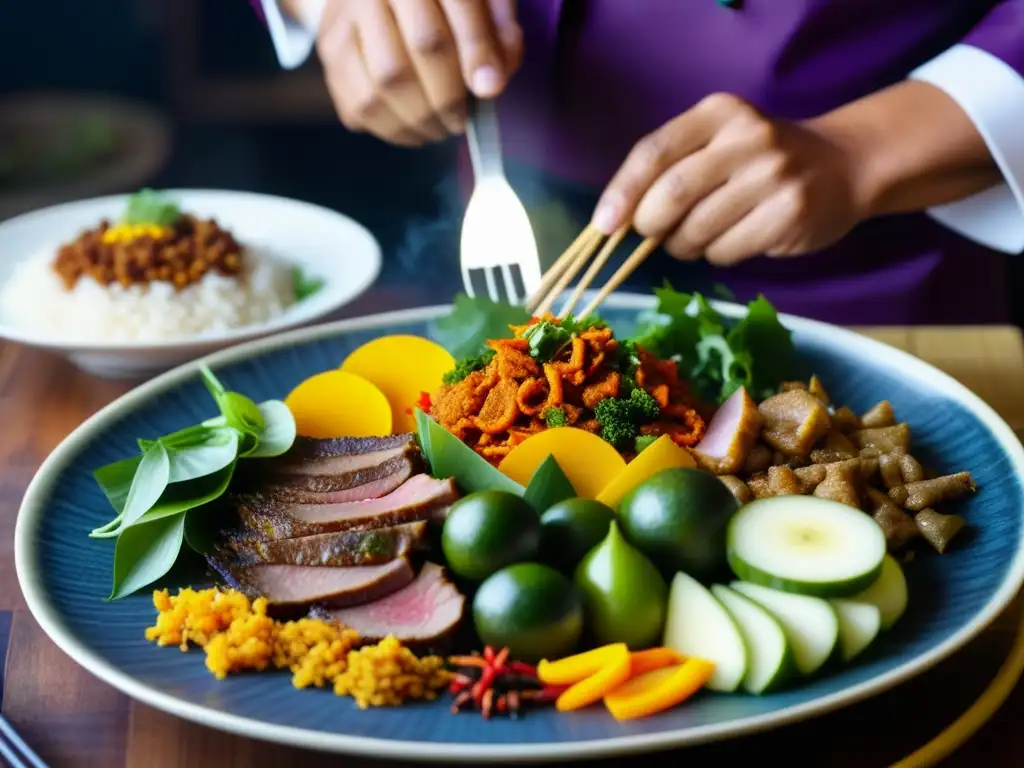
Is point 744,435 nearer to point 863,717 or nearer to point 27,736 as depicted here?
point 863,717

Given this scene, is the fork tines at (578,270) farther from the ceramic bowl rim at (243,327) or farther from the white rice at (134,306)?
the white rice at (134,306)

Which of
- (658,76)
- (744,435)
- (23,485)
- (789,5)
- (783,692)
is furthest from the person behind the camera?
(658,76)

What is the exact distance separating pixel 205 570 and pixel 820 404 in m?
1.26

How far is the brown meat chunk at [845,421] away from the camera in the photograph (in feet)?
7.80

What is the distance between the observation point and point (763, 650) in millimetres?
1586

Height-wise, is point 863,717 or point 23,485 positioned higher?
point 23,485

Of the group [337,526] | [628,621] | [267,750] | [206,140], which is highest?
[206,140]

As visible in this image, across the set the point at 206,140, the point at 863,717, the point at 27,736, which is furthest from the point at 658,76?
the point at 206,140

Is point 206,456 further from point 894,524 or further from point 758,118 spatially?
point 758,118

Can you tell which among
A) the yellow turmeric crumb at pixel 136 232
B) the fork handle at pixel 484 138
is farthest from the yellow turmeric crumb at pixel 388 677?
the yellow turmeric crumb at pixel 136 232

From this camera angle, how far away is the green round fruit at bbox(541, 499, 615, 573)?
1.79m

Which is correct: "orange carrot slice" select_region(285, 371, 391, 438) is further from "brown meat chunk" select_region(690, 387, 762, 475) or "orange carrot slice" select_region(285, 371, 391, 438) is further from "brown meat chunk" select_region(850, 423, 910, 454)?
"brown meat chunk" select_region(850, 423, 910, 454)

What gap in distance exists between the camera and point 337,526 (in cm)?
196

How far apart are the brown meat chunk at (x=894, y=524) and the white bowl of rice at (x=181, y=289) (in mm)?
1565
